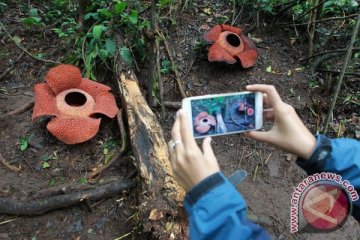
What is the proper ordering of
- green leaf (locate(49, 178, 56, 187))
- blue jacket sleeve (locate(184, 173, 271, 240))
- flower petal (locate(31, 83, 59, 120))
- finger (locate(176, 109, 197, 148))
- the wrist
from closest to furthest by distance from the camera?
blue jacket sleeve (locate(184, 173, 271, 240)), finger (locate(176, 109, 197, 148)), the wrist, green leaf (locate(49, 178, 56, 187)), flower petal (locate(31, 83, 59, 120))

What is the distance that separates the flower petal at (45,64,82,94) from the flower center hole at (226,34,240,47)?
1.81 m

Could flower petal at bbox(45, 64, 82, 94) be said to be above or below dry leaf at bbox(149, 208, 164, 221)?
below

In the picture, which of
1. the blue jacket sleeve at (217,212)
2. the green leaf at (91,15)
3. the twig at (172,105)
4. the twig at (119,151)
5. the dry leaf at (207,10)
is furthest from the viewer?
the dry leaf at (207,10)

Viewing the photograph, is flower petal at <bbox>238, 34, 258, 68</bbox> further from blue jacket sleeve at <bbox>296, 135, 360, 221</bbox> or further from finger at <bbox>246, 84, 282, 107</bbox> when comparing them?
blue jacket sleeve at <bbox>296, 135, 360, 221</bbox>

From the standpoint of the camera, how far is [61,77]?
3.53 m

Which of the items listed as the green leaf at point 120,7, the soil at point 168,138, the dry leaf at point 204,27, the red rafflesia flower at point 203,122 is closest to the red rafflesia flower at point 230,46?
the soil at point 168,138

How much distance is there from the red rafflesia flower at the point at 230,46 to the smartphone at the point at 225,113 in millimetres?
2322

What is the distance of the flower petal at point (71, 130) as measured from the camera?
3.25 metres

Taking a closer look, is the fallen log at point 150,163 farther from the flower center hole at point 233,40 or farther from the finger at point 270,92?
the flower center hole at point 233,40

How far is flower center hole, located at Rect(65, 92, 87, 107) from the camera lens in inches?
142

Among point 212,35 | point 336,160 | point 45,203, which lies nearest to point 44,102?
point 45,203

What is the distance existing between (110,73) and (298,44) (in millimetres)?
2350

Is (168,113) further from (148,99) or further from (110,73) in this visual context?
(110,73)
